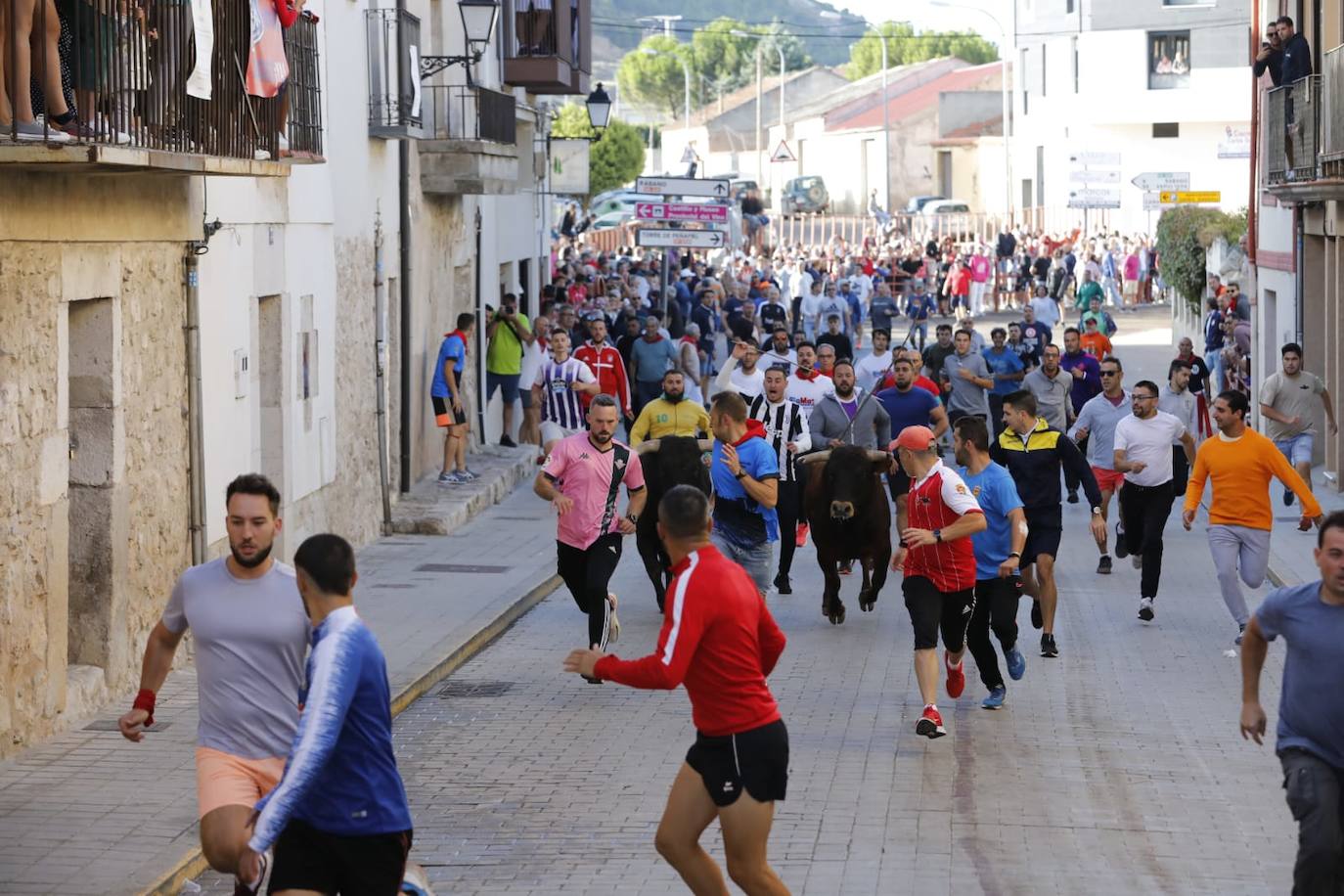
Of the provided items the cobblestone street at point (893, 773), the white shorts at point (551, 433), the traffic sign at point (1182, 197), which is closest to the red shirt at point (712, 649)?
the cobblestone street at point (893, 773)

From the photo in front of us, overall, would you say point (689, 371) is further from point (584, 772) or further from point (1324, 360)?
point (584, 772)

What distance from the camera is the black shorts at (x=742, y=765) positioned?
6.79 metres

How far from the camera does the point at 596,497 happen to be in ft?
42.1

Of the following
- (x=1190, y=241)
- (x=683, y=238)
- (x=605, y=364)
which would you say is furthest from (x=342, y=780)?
(x=1190, y=241)

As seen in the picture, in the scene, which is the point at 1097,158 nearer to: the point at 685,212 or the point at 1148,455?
the point at 685,212

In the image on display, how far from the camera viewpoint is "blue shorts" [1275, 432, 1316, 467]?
1888 centimetres

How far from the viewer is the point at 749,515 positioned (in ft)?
46.1

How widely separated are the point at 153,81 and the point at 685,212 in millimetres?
18101

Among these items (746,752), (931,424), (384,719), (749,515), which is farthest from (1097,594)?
(384,719)

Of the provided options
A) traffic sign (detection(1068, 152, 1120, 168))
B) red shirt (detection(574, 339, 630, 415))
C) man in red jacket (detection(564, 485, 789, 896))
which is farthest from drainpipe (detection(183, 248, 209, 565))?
traffic sign (detection(1068, 152, 1120, 168))

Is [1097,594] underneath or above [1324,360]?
underneath

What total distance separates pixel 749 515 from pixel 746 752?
7267 millimetres

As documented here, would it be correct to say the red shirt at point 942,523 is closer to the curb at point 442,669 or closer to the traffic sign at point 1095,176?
the curb at point 442,669

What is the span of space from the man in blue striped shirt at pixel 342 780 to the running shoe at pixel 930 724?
17.8ft
